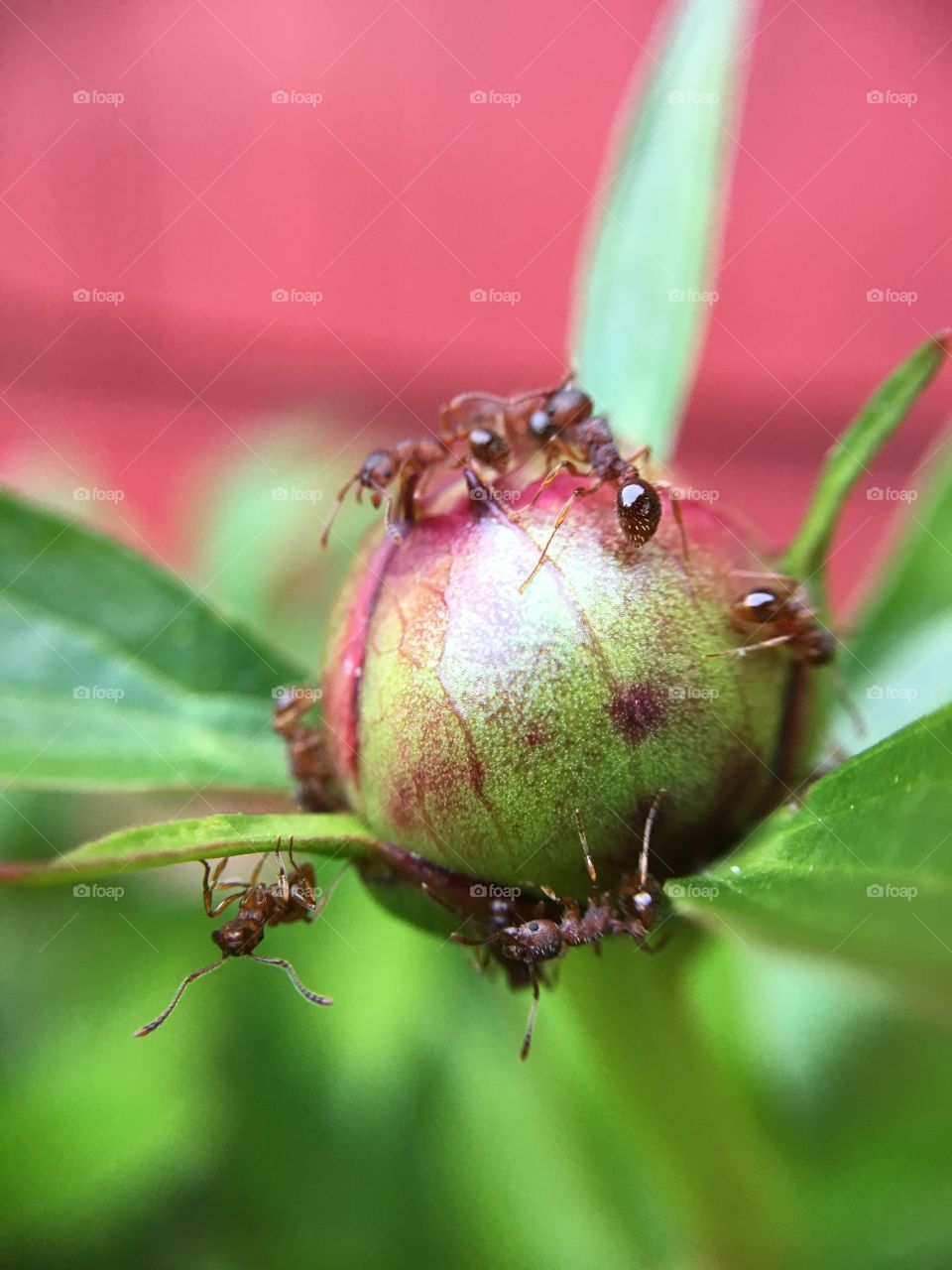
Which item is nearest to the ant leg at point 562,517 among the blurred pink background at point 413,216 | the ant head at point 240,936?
the ant head at point 240,936

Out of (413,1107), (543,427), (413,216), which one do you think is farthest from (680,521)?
(413,216)

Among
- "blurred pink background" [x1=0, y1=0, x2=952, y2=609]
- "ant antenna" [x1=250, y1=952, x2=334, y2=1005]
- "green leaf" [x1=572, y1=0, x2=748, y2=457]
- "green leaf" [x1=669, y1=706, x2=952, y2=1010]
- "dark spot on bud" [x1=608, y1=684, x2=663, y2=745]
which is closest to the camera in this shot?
"green leaf" [x1=669, y1=706, x2=952, y2=1010]

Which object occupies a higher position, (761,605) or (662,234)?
(662,234)

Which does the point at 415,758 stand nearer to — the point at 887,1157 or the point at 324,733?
the point at 324,733

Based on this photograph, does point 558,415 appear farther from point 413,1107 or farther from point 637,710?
point 413,1107

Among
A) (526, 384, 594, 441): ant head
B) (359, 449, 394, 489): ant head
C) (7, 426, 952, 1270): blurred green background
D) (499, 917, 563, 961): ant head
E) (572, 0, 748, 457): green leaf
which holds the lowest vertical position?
(7, 426, 952, 1270): blurred green background

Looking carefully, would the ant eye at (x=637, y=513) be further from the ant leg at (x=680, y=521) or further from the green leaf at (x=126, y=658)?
the green leaf at (x=126, y=658)

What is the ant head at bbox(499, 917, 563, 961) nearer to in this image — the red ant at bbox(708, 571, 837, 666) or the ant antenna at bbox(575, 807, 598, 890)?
the ant antenna at bbox(575, 807, 598, 890)

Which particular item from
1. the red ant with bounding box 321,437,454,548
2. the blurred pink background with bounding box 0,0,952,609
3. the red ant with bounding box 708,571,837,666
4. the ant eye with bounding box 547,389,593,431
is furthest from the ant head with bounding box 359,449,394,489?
the blurred pink background with bounding box 0,0,952,609
